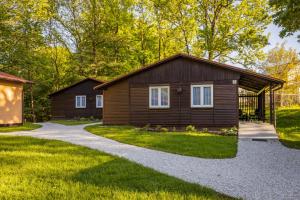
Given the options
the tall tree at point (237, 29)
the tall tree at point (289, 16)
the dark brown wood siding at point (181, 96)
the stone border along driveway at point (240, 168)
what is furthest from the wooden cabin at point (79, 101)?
the tall tree at point (289, 16)

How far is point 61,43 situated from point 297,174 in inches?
1331

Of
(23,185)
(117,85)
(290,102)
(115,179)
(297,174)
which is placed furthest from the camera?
(290,102)

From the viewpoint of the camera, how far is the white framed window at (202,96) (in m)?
16.2

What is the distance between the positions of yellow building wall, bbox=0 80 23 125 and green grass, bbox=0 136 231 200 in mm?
10560

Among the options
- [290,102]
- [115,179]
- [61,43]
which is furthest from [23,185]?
[61,43]

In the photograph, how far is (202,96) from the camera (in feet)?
53.9

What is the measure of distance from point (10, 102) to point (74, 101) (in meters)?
10.1

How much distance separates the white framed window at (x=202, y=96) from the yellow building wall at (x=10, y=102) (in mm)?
11476

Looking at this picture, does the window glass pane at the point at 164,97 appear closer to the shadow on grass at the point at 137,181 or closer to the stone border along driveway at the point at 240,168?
the stone border along driveway at the point at 240,168

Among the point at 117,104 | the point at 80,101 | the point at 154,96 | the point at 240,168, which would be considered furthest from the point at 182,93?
the point at 80,101

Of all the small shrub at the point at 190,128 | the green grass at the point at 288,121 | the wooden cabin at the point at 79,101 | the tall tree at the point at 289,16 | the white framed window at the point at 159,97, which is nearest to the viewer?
the tall tree at the point at 289,16

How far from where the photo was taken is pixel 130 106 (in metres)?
17.8

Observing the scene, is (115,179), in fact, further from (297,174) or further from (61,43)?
(61,43)

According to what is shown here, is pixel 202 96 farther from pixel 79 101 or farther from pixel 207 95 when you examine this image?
pixel 79 101
